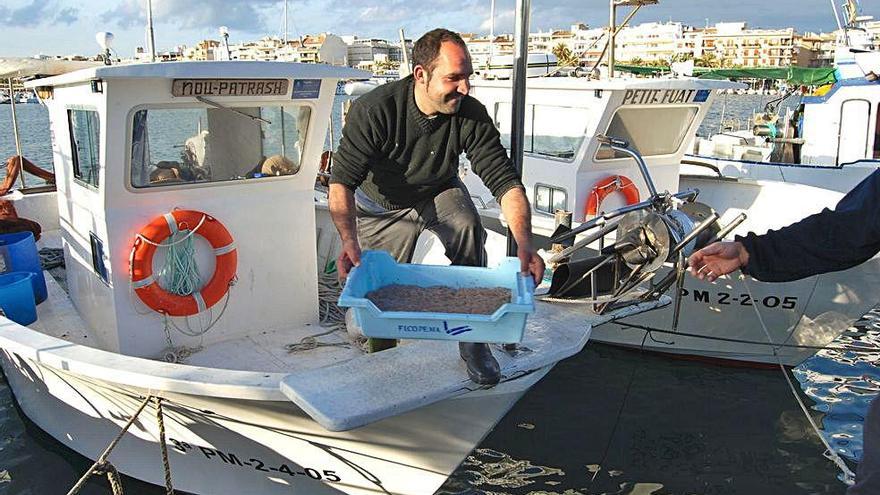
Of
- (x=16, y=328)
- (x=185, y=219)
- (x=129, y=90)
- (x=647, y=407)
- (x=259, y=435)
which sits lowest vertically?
(x=647, y=407)

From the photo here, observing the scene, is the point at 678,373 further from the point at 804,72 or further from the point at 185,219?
the point at 804,72

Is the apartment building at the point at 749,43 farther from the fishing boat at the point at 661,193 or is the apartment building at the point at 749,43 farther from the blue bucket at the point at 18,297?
the blue bucket at the point at 18,297

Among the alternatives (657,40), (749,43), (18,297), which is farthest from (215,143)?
(657,40)

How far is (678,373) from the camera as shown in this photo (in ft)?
24.2

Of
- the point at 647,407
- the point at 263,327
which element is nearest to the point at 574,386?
the point at 647,407

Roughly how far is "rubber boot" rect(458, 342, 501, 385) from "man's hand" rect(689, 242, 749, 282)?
38.9 inches

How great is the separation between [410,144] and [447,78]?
19.7 inches

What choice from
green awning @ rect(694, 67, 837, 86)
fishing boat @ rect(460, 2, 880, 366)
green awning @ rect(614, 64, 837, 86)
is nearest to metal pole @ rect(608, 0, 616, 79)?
fishing boat @ rect(460, 2, 880, 366)

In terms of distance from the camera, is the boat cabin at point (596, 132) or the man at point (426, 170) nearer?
the man at point (426, 170)

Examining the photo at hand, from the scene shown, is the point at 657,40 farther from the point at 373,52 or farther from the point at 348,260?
the point at 348,260

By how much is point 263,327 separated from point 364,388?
219 centimetres

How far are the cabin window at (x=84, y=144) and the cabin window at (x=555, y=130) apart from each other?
415cm

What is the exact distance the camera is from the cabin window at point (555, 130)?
7.73 meters

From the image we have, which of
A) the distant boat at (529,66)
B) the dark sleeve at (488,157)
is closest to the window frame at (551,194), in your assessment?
the distant boat at (529,66)
